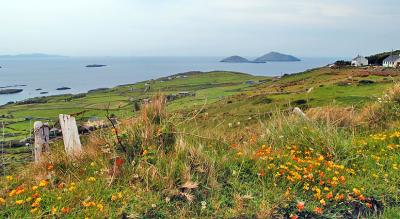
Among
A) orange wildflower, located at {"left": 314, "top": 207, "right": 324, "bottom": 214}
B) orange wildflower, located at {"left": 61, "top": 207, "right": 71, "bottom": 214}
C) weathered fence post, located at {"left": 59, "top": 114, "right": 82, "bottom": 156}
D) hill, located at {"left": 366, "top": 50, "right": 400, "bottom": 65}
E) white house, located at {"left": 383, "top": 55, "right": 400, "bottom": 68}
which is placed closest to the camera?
orange wildflower, located at {"left": 61, "top": 207, "right": 71, "bottom": 214}

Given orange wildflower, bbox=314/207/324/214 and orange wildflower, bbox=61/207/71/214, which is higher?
orange wildflower, bbox=61/207/71/214

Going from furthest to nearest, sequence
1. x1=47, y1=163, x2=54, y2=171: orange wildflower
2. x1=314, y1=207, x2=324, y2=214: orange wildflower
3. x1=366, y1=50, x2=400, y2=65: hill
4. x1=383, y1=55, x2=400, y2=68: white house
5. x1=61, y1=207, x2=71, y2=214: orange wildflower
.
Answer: x1=366, y1=50, x2=400, y2=65: hill, x1=383, y1=55, x2=400, y2=68: white house, x1=47, y1=163, x2=54, y2=171: orange wildflower, x1=314, y1=207, x2=324, y2=214: orange wildflower, x1=61, y1=207, x2=71, y2=214: orange wildflower

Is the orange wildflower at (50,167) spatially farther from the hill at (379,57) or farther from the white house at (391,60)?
the hill at (379,57)

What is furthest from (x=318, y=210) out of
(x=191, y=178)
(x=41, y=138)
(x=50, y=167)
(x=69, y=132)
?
(x=41, y=138)

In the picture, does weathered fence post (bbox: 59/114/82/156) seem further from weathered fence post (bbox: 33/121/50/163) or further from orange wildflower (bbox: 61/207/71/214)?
orange wildflower (bbox: 61/207/71/214)

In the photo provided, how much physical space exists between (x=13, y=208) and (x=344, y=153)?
496 cm

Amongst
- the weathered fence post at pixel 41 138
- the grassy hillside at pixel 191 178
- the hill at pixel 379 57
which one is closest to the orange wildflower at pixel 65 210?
the grassy hillside at pixel 191 178

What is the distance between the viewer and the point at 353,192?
538 centimetres

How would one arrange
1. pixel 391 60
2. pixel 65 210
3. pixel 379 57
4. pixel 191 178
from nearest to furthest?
pixel 65 210, pixel 191 178, pixel 391 60, pixel 379 57

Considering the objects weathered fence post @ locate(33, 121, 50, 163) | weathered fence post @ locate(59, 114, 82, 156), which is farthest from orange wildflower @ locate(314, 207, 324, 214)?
weathered fence post @ locate(33, 121, 50, 163)

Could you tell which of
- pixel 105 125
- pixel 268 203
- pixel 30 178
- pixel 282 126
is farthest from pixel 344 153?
pixel 30 178

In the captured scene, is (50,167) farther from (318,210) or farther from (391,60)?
(391,60)

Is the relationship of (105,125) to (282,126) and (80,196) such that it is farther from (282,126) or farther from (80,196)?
(282,126)

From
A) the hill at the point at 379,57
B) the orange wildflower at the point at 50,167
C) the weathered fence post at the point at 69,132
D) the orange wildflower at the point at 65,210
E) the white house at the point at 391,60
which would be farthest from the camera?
the hill at the point at 379,57
